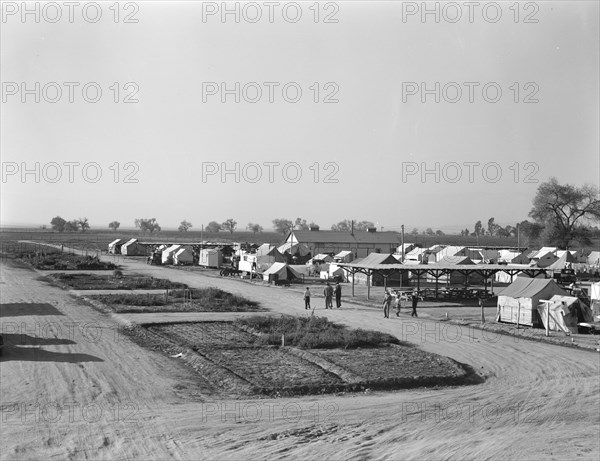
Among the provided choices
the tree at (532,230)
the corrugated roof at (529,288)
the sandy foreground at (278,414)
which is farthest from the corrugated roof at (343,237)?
the sandy foreground at (278,414)

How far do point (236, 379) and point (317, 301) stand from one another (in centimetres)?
2075

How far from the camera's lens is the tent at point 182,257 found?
248 feet

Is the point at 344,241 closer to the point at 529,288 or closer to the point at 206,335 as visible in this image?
the point at 529,288

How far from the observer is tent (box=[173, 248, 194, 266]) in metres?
75.6

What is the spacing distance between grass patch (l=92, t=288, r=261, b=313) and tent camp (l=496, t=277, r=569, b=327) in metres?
12.7

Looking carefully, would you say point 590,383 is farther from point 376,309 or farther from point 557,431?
point 376,309

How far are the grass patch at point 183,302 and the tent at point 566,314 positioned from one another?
14759mm

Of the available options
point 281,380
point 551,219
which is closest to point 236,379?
point 281,380

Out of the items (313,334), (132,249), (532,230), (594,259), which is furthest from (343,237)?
(313,334)

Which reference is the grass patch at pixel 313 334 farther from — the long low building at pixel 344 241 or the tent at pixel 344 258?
the long low building at pixel 344 241

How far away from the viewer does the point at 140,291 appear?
42.9 metres

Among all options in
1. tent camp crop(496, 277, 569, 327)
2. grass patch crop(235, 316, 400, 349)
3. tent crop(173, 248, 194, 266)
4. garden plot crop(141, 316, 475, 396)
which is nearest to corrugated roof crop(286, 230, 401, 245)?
tent crop(173, 248, 194, 266)

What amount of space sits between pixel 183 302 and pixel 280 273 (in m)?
15.4

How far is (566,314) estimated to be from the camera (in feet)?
84.3
